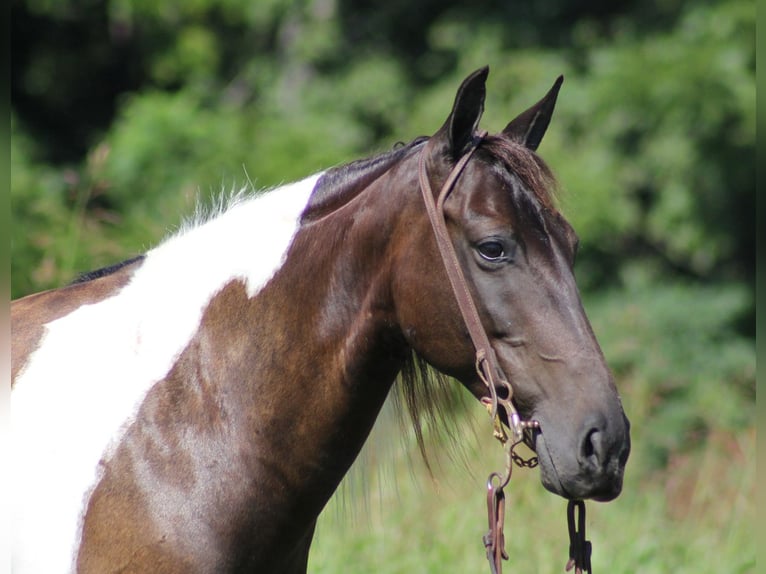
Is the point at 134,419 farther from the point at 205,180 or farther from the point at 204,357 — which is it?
the point at 205,180

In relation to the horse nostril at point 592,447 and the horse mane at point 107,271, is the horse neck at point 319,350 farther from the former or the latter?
the horse nostril at point 592,447

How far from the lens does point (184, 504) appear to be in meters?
2.43

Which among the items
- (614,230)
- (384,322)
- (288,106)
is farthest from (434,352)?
(288,106)

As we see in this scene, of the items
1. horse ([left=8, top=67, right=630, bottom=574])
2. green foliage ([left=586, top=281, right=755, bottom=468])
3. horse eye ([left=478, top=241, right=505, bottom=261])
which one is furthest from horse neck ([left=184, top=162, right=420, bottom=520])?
green foliage ([left=586, top=281, right=755, bottom=468])

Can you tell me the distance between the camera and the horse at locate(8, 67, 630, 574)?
7.68ft

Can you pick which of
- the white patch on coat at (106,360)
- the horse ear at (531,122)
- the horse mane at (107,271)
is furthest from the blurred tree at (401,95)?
the horse ear at (531,122)

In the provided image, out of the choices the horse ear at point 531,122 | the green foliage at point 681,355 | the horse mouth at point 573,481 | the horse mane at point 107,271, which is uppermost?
the green foliage at point 681,355

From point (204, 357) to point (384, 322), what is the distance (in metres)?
0.47

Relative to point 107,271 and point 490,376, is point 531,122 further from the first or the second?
point 107,271

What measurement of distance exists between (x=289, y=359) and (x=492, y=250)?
588 mm

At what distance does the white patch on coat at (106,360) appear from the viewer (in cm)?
246

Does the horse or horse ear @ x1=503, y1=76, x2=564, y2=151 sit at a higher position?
horse ear @ x1=503, y1=76, x2=564, y2=151

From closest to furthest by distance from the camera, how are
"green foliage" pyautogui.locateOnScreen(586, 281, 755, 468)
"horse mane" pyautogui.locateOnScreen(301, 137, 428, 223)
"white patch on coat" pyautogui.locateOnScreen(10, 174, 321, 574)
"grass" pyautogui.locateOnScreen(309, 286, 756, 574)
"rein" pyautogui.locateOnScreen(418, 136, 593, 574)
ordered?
"rein" pyautogui.locateOnScreen(418, 136, 593, 574), "white patch on coat" pyautogui.locateOnScreen(10, 174, 321, 574), "horse mane" pyautogui.locateOnScreen(301, 137, 428, 223), "grass" pyautogui.locateOnScreen(309, 286, 756, 574), "green foliage" pyautogui.locateOnScreen(586, 281, 755, 468)

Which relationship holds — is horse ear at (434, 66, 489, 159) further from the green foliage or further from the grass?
the green foliage
